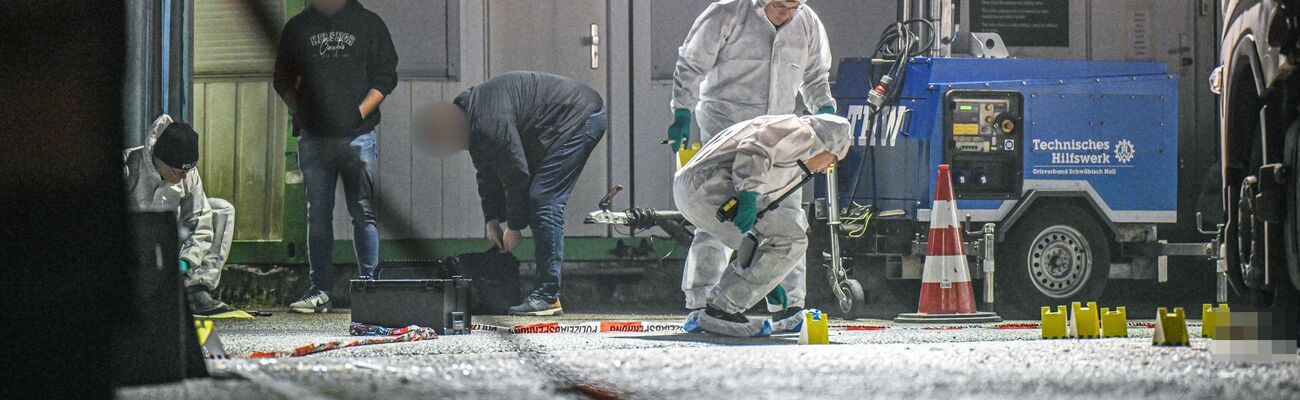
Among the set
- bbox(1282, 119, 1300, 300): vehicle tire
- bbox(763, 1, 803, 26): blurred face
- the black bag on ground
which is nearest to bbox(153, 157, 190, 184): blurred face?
the black bag on ground

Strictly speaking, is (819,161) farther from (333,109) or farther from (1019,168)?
(333,109)

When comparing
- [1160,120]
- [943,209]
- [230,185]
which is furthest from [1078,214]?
[230,185]

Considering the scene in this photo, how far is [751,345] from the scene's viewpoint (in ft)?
20.1

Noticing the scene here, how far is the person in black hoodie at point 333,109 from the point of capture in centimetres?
884

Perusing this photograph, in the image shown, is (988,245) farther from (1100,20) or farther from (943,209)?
(1100,20)

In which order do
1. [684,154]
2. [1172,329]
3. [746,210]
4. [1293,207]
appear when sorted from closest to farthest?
[1293,207] < [1172,329] < [746,210] < [684,154]

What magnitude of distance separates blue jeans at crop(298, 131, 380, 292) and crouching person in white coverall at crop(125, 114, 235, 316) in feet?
1.44

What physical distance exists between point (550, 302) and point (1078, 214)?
2.94 m

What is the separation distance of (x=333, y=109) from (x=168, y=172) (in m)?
0.98

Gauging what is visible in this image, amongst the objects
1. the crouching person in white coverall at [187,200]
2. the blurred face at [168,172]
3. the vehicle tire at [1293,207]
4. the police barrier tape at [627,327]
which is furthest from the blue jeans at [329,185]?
the vehicle tire at [1293,207]

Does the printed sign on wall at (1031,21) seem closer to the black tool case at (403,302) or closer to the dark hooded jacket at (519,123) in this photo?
the dark hooded jacket at (519,123)

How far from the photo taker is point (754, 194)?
6.58 meters

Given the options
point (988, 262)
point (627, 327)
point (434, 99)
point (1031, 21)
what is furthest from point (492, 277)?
point (1031, 21)

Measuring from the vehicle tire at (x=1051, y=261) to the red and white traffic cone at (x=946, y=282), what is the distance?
36.9 inches
